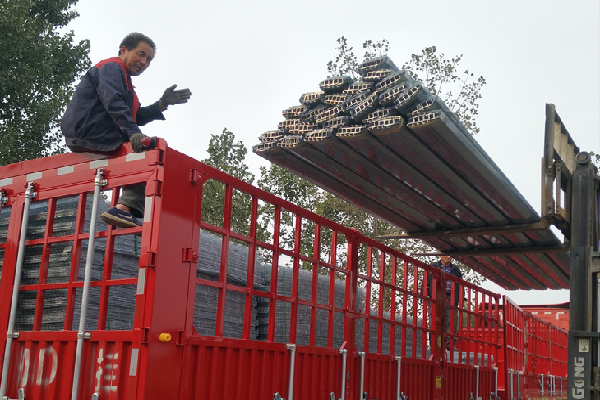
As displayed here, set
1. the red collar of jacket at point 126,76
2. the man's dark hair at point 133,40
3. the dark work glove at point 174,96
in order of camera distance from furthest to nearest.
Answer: the dark work glove at point 174,96 → the man's dark hair at point 133,40 → the red collar of jacket at point 126,76

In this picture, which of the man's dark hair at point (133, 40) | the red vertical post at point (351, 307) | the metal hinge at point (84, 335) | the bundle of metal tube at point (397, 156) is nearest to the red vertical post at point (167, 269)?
the metal hinge at point (84, 335)

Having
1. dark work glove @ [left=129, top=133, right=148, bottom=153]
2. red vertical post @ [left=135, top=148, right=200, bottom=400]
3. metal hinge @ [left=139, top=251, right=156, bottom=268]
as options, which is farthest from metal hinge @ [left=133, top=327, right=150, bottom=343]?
dark work glove @ [left=129, top=133, right=148, bottom=153]

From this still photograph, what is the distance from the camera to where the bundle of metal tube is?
5.04 m

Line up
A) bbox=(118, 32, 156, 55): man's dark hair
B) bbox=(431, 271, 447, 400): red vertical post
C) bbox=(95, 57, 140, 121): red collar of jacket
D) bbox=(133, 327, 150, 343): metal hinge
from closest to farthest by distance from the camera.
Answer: bbox=(133, 327, 150, 343): metal hinge, bbox=(95, 57, 140, 121): red collar of jacket, bbox=(118, 32, 156, 55): man's dark hair, bbox=(431, 271, 447, 400): red vertical post

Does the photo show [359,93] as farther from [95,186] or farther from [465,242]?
[465,242]

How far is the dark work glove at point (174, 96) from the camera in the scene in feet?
17.0

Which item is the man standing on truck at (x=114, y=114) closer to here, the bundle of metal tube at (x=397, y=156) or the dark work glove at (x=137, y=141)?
the dark work glove at (x=137, y=141)

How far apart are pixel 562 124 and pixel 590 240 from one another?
3.35 feet

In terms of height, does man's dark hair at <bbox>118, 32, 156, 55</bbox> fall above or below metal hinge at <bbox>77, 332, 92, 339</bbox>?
above

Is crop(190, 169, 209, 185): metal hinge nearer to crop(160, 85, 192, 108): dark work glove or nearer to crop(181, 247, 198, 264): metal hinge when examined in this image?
crop(181, 247, 198, 264): metal hinge

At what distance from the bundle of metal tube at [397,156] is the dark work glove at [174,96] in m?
0.91

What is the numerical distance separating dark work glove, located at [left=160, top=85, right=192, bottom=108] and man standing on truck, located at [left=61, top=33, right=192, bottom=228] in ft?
1.46

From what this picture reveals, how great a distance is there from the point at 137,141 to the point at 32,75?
14.7 metres

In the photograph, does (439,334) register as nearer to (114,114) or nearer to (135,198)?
(135,198)
